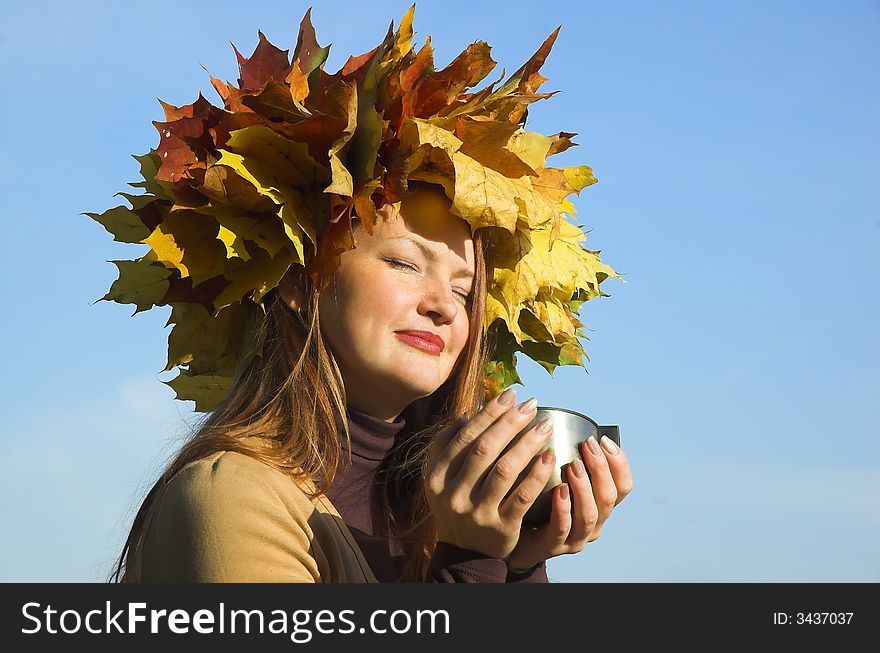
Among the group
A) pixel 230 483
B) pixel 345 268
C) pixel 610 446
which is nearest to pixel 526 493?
pixel 610 446

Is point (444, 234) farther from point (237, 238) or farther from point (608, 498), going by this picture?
point (608, 498)

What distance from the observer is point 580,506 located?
2.68 metres

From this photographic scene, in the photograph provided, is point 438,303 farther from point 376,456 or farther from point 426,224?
point 376,456

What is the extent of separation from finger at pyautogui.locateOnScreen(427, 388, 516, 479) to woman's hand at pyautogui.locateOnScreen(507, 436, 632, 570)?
256mm

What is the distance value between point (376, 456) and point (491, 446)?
2.57 ft

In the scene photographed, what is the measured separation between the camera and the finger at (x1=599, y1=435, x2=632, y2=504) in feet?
9.02

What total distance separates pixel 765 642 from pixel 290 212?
5.90 feet

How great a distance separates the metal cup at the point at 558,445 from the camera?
104 inches

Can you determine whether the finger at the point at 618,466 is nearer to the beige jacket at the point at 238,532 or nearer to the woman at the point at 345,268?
the woman at the point at 345,268

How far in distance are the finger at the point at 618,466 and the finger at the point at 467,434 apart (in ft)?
1.10

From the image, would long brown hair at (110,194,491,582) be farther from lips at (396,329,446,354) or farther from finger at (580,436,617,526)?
finger at (580,436,617,526)

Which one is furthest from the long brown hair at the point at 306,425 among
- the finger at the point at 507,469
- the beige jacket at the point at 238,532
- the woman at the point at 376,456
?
the finger at the point at 507,469

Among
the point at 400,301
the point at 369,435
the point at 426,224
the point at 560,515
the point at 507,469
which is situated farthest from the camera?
the point at 369,435

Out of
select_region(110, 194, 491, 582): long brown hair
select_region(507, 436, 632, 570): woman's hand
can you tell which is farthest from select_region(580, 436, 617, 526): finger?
select_region(110, 194, 491, 582): long brown hair
